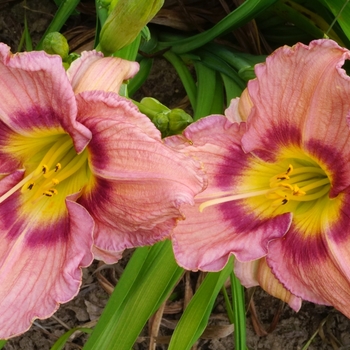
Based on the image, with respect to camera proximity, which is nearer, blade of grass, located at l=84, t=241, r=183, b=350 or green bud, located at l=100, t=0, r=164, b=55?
green bud, located at l=100, t=0, r=164, b=55

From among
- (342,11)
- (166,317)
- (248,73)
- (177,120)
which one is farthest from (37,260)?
(166,317)

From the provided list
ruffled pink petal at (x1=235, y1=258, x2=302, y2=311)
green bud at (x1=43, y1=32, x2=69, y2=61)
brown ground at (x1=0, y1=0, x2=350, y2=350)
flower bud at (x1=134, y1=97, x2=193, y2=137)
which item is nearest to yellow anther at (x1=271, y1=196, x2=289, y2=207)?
ruffled pink petal at (x1=235, y1=258, x2=302, y2=311)

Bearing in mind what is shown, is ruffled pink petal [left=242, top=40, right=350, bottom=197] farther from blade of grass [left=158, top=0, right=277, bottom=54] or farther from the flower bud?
blade of grass [left=158, top=0, right=277, bottom=54]

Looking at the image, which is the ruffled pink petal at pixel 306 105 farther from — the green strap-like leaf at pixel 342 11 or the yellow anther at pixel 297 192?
the green strap-like leaf at pixel 342 11

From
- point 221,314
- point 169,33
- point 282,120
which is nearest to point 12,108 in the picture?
point 282,120

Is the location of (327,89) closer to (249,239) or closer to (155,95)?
(249,239)

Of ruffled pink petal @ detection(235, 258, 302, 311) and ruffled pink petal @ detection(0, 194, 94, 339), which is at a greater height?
ruffled pink petal @ detection(0, 194, 94, 339)

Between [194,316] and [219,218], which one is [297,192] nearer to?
[219,218]
